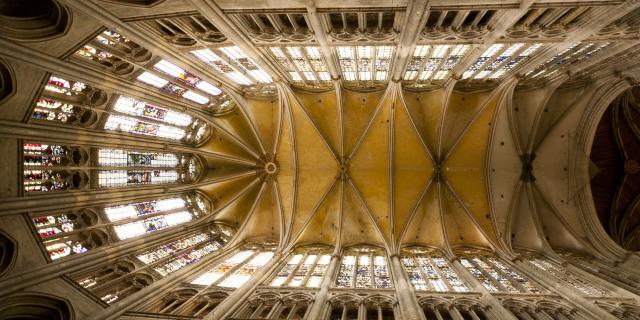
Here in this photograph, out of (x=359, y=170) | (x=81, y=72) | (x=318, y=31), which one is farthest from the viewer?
(x=359, y=170)

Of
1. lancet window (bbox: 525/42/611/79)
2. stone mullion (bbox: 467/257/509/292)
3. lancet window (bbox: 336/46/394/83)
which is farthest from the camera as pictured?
lancet window (bbox: 336/46/394/83)

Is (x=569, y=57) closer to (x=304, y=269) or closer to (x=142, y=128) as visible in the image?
(x=304, y=269)

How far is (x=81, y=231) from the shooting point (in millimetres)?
11227

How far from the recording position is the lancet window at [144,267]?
34.1 ft

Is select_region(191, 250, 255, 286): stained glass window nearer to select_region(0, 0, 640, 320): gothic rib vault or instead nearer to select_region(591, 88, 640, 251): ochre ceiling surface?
select_region(0, 0, 640, 320): gothic rib vault

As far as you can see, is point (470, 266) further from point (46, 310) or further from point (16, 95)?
point (16, 95)

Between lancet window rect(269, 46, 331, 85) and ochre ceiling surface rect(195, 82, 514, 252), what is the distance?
6.70ft

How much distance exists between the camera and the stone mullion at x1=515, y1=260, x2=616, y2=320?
9594 millimetres

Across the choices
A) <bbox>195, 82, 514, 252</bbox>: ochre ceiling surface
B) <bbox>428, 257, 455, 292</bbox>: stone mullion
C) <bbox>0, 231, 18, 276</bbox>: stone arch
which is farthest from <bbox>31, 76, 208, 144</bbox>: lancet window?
<bbox>428, 257, 455, 292</bbox>: stone mullion

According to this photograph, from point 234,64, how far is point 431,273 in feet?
39.3

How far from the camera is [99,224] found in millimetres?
11812

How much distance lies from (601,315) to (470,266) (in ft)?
18.5

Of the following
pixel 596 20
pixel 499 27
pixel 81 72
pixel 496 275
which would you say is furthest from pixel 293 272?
pixel 596 20

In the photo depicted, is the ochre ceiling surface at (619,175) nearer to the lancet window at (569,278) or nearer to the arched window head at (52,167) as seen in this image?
the lancet window at (569,278)
